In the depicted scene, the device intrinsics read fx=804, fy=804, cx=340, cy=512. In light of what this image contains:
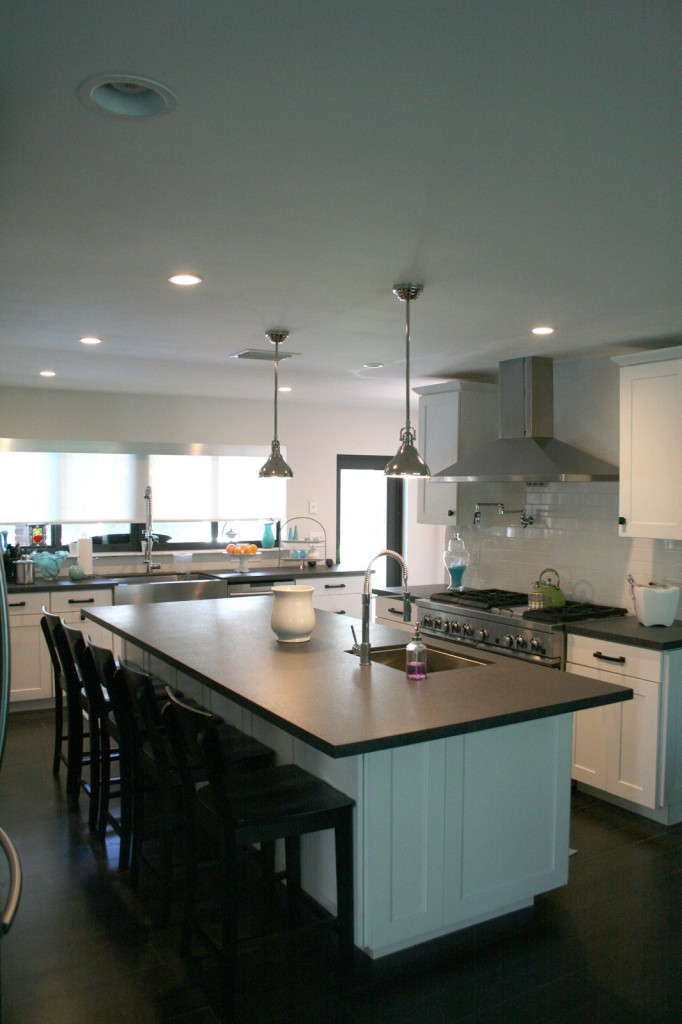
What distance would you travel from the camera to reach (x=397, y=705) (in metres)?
2.58

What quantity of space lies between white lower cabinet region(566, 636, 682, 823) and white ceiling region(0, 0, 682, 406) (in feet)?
5.47

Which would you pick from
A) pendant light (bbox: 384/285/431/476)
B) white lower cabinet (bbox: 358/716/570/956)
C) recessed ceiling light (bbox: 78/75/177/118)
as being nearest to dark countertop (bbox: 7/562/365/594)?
pendant light (bbox: 384/285/431/476)

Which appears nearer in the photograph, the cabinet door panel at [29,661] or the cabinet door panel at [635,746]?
the cabinet door panel at [635,746]

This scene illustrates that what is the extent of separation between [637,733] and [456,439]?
2428mm

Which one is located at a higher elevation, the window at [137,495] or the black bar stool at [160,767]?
the window at [137,495]

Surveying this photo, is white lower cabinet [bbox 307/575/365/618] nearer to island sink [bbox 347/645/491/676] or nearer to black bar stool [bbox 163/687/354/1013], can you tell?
island sink [bbox 347/645/491/676]

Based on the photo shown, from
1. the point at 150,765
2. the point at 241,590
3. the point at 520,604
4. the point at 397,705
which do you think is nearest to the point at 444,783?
the point at 397,705

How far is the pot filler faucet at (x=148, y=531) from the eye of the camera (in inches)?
263

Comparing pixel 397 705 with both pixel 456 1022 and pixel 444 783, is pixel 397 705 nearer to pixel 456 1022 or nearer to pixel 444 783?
pixel 444 783

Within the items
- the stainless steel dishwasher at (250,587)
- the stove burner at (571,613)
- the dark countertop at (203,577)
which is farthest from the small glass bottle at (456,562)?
the stainless steel dishwasher at (250,587)

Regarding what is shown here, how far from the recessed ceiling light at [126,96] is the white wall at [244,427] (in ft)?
16.4

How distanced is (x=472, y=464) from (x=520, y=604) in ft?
3.07

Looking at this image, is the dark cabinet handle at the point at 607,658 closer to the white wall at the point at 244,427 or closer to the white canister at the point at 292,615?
the white canister at the point at 292,615

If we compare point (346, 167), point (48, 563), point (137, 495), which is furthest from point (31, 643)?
point (346, 167)
